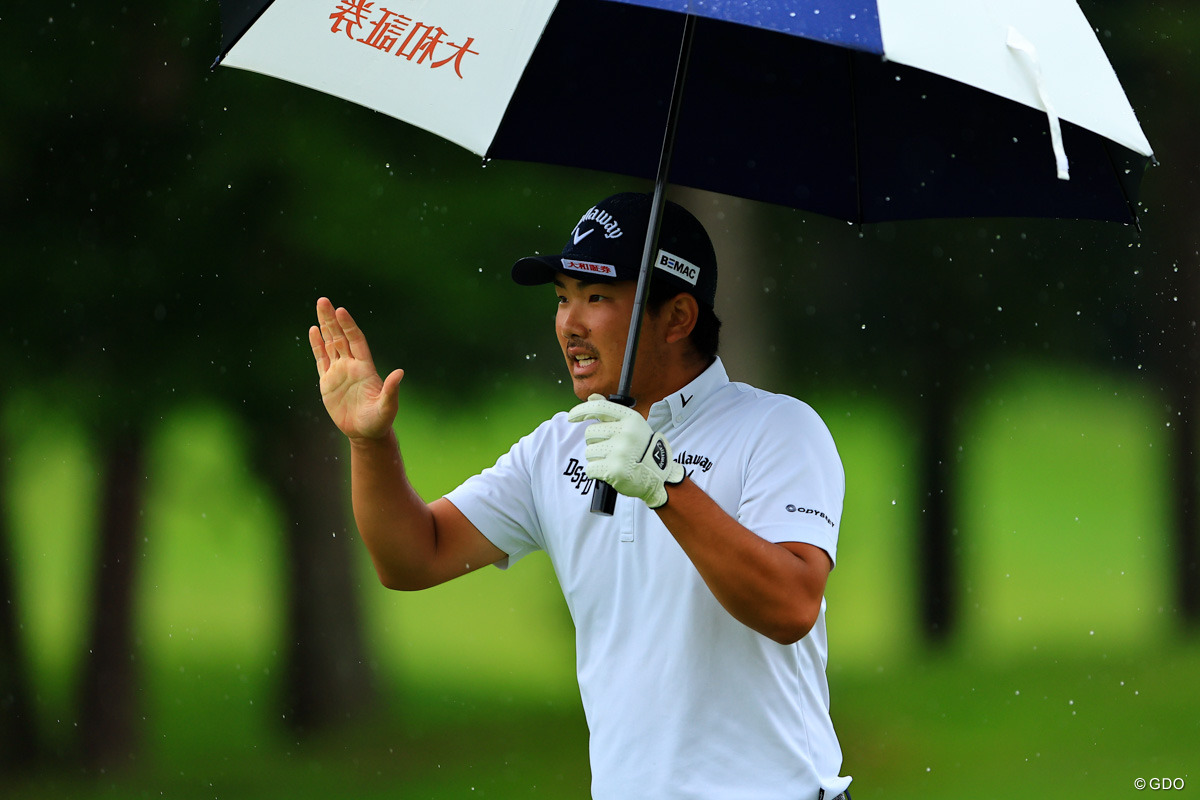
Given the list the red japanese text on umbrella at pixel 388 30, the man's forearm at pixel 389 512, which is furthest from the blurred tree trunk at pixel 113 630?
the red japanese text on umbrella at pixel 388 30

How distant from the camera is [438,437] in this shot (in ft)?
41.4

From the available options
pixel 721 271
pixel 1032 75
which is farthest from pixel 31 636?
pixel 1032 75

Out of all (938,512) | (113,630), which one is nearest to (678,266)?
(113,630)

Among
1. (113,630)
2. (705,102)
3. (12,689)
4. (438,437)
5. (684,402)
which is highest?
(438,437)

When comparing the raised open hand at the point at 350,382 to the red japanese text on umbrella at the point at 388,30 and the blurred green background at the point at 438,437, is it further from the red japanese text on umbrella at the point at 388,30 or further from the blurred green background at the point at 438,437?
the blurred green background at the point at 438,437

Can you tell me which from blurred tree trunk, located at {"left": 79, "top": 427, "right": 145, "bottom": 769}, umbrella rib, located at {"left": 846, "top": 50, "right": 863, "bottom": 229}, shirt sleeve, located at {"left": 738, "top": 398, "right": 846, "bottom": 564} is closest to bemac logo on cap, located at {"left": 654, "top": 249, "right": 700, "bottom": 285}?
shirt sleeve, located at {"left": 738, "top": 398, "right": 846, "bottom": 564}

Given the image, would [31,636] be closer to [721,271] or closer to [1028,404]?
[721,271]

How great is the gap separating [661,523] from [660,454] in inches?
14.4

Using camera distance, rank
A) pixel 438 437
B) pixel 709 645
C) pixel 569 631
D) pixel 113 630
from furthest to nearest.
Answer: pixel 438 437 < pixel 569 631 < pixel 113 630 < pixel 709 645

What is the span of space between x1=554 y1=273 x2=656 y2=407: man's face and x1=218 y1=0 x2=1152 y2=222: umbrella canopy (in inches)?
17.1

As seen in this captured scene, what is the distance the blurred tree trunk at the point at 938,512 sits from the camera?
42.3 ft

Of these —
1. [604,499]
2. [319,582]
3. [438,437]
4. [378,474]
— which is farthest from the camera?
[438,437]

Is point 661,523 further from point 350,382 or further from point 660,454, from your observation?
point 350,382

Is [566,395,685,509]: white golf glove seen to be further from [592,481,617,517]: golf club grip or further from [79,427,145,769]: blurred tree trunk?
[79,427,145,769]: blurred tree trunk
